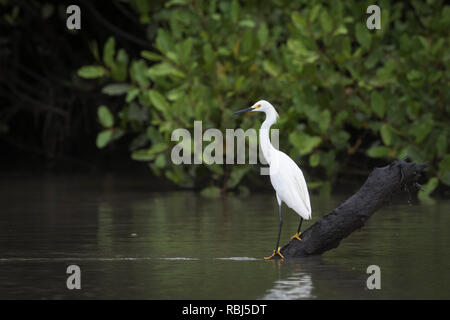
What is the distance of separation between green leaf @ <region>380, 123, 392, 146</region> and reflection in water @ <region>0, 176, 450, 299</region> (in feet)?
3.80

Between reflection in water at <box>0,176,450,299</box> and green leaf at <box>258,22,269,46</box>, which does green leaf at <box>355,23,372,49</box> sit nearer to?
green leaf at <box>258,22,269,46</box>

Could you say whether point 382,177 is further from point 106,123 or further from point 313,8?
point 106,123

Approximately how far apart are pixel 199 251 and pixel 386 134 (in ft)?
22.7

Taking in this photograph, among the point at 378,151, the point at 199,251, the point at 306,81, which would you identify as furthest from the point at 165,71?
the point at 199,251

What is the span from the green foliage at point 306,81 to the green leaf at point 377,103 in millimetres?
16

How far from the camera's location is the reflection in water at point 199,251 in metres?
8.88

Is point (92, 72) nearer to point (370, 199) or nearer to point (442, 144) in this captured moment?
point (442, 144)

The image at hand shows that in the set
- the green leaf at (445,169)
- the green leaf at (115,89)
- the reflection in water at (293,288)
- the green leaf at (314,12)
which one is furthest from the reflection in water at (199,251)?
the green leaf at (314,12)

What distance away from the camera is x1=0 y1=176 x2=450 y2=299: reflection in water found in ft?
29.1

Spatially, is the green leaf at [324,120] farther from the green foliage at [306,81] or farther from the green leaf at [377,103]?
the green leaf at [377,103]

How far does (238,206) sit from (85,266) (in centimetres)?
664

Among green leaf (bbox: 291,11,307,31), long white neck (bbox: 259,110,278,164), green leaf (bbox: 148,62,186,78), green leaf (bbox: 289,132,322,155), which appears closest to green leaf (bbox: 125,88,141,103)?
green leaf (bbox: 148,62,186,78)

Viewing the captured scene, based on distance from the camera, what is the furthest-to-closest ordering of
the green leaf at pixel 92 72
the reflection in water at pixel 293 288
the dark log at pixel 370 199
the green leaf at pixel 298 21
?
the green leaf at pixel 92 72, the green leaf at pixel 298 21, the dark log at pixel 370 199, the reflection in water at pixel 293 288
